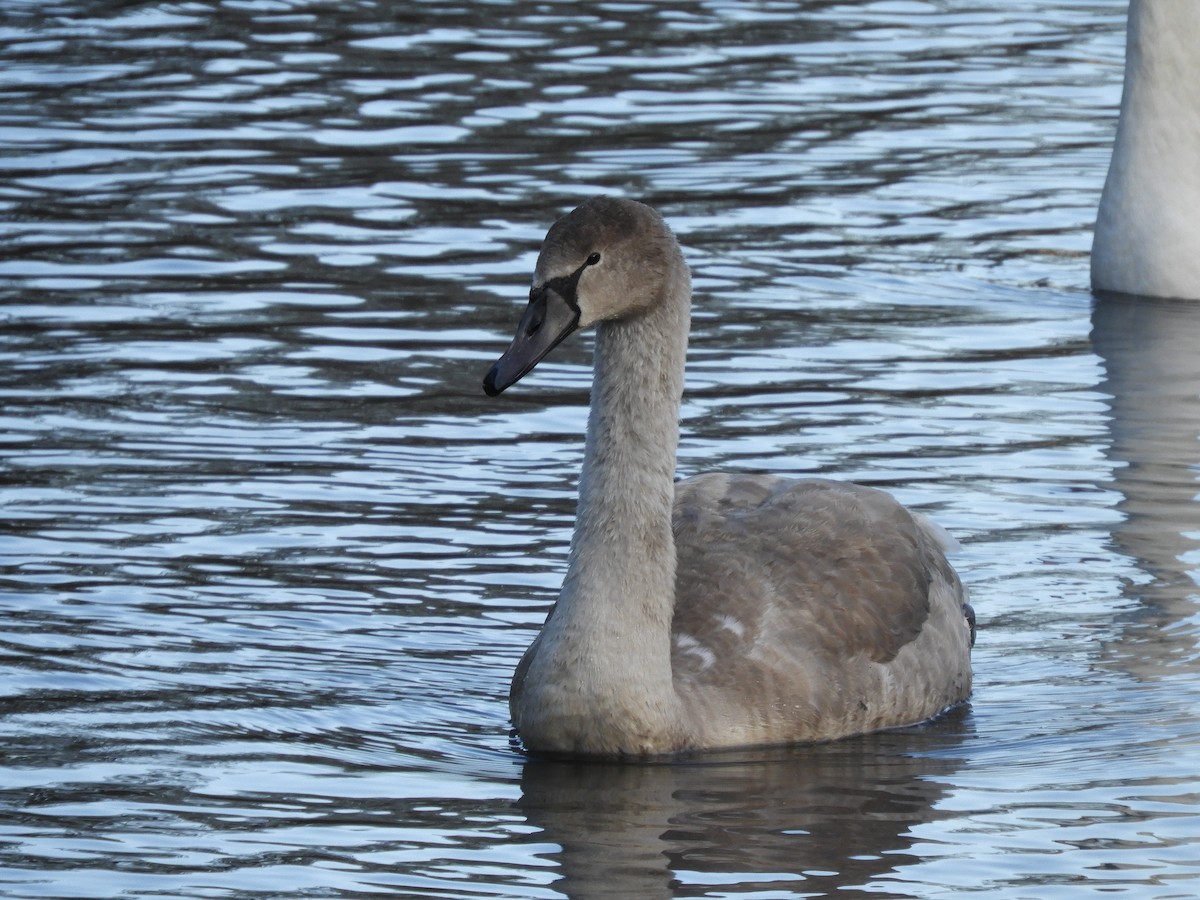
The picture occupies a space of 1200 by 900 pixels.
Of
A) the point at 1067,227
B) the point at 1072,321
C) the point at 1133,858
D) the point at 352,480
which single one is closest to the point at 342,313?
the point at 352,480

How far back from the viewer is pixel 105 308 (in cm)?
1523

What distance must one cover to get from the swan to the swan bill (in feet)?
25.3

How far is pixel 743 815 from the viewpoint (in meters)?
8.45

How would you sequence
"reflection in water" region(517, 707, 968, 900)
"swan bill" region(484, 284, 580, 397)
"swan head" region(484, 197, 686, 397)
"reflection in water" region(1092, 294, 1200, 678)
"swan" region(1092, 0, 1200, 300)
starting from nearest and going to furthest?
"reflection in water" region(517, 707, 968, 900), "swan bill" region(484, 284, 580, 397), "swan head" region(484, 197, 686, 397), "reflection in water" region(1092, 294, 1200, 678), "swan" region(1092, 0, 1200, 300)

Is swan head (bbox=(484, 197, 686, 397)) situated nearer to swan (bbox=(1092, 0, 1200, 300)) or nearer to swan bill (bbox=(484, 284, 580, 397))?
swan bill (bbox=(484, 284, 580, 397))

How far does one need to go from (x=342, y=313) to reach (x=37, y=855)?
24.7ft

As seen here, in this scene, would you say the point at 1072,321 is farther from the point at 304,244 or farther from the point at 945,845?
the point at 945,845

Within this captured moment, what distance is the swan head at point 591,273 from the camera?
896cm

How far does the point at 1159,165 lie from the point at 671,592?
769cm

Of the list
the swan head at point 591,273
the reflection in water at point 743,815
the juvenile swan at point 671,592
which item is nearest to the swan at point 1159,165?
the juvenile swan at point 671,592

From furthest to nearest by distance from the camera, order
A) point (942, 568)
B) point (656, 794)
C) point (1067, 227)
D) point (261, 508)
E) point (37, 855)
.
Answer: point (1067, 227)
point (261, 508)
point (942, 568)
point (656, 794)
point (37, 855)

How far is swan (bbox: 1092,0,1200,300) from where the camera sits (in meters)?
16.0

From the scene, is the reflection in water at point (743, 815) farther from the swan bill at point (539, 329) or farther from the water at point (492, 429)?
the swan bill at point (539, 329)

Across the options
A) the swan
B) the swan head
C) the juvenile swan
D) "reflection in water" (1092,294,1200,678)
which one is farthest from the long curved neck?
the swan
